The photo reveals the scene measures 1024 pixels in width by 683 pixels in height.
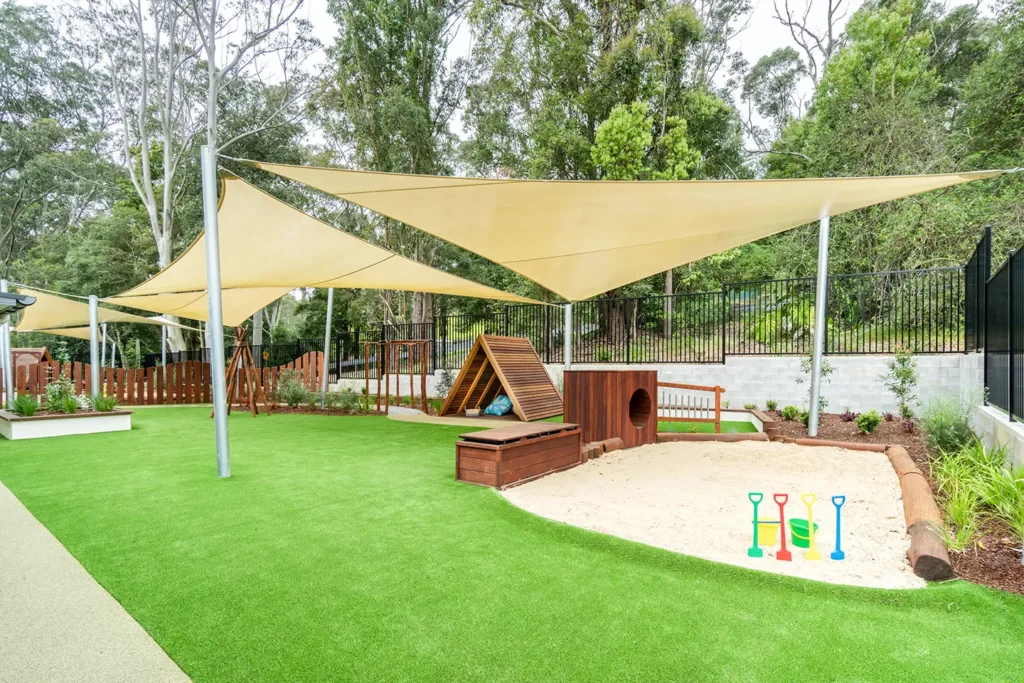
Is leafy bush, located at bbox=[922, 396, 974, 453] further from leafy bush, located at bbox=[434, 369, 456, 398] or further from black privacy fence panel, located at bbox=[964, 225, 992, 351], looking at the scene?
leafy bush, located at bbox=[434, 369, 456, 398]

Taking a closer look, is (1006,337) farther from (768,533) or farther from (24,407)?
(24,407)

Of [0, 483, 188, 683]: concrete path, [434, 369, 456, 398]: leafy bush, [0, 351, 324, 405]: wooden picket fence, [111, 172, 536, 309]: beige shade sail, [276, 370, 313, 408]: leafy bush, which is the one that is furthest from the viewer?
[0, 351, 324, 405]: wooden picket fence

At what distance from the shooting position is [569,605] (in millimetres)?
2258

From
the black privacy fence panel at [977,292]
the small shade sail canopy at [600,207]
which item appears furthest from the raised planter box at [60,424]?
the black privacy fence panel at [977,292]

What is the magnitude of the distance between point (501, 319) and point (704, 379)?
4.86 metres

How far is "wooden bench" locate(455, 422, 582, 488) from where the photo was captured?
426cm

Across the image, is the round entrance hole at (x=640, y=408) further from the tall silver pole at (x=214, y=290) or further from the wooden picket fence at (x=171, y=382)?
the wooden picket fence at (x=171, y=382)

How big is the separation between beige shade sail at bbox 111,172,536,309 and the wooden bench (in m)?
2.54

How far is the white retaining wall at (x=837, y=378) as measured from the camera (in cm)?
788

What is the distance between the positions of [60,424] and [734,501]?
855 centimetres

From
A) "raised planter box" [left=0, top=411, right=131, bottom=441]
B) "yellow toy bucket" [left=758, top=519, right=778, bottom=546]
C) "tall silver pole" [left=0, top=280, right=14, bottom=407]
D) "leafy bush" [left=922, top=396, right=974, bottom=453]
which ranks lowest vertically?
"raised planter box" [left=0, top=411, right=131, bottom=441]

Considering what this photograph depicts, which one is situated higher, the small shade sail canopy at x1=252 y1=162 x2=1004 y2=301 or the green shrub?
the small shade sail canopy at x1=252 y1=162 x2=1004 y2=301

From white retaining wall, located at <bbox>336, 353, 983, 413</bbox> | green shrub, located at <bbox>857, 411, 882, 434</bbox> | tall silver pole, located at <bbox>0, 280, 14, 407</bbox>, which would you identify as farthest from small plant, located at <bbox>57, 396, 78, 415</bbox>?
green shrub, located at <bbox>857, 411, 882, 434</bbox>

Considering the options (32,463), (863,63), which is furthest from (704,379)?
(863,63)
